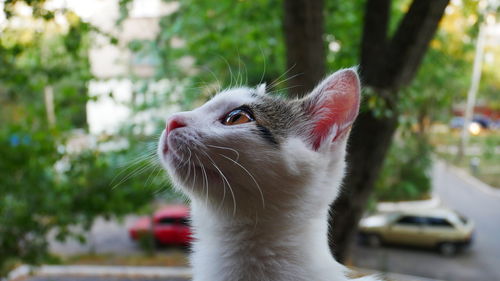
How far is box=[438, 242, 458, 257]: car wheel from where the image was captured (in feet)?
21.5

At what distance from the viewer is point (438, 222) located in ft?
21.6

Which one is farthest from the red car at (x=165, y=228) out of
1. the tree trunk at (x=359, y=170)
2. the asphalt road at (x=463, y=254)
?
the tree trunk at (x=359, y=170)

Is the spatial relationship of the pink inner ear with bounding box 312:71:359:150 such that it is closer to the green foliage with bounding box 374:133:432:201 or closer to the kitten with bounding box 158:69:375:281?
the kitten with bounding box 158:69:375:281

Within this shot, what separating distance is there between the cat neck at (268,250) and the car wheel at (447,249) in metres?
6.59

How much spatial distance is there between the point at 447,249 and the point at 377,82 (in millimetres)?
5482

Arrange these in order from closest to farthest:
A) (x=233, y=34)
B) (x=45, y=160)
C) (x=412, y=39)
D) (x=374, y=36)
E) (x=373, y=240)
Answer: (x=412, y=39), (x=374, y=36), (x=45, y=160), (x=233, y=34), (x=373, y=240)

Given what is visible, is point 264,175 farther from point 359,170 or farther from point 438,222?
point 438,222

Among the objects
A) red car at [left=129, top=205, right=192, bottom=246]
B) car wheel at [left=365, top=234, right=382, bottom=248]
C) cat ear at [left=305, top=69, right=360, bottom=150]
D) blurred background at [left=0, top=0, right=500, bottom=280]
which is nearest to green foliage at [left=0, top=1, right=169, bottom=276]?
blurred background at [left=0, top=0, right=500, bottom=280]

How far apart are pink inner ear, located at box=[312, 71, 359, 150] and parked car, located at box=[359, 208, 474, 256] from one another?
6015mm

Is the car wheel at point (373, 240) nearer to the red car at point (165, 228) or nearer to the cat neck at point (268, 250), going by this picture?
the red car at point (165, 228)

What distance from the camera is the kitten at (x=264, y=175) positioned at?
32.8 inches

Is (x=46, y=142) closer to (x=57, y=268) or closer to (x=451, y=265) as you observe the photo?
(x=57, y=268)

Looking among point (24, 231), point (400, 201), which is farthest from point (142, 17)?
point (400, 201)

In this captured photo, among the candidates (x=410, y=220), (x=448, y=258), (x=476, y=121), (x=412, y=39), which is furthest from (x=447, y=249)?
(x=412, y=39)
